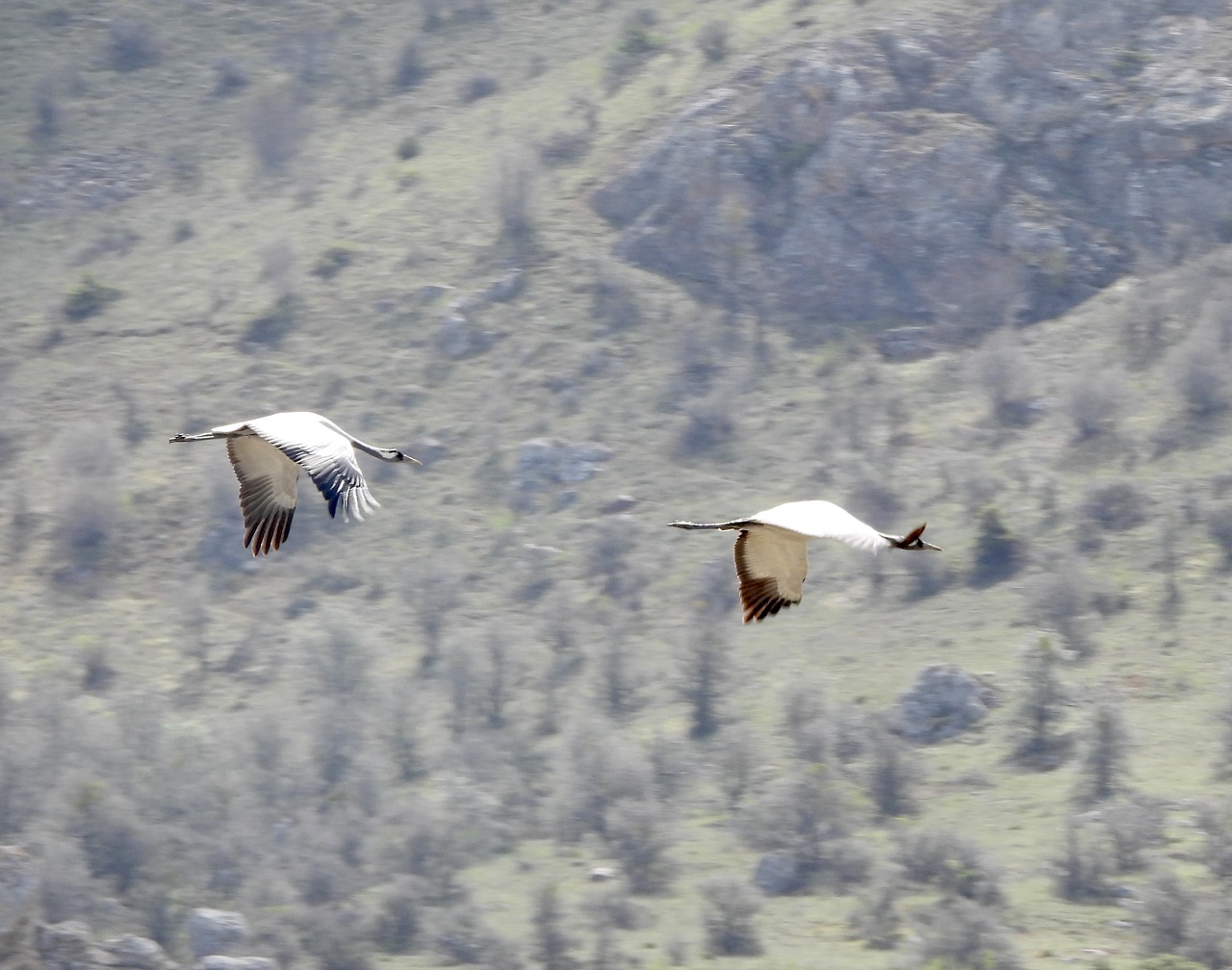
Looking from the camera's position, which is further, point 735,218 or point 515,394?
point 735,218

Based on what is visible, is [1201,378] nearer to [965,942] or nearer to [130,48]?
[965,942]

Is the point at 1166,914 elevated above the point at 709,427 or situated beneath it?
elevated above

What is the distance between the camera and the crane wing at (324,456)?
1580 centimetres

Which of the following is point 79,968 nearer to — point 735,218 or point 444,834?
point 444,834

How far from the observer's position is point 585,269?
225 ft

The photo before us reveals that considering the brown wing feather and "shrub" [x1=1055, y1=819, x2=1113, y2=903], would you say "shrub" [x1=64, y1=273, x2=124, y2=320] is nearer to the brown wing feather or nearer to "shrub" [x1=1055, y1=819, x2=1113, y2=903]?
"shrub" [x1=1055, y1=819, x2=1113, y2=903]

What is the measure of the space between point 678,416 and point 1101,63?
2156 centimetres

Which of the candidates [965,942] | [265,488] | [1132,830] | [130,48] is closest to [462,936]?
[965,942]

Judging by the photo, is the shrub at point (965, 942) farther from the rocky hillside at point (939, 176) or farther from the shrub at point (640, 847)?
the rocky hillside at point (939, 176)

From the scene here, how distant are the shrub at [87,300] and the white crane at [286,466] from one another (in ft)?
177

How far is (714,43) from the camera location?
74375 mm

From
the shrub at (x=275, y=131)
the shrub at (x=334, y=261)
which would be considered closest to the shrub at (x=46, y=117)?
the shrub at (x=275, y=131)

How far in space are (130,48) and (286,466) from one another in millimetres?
72354

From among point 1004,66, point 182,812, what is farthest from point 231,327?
point 1004,66
